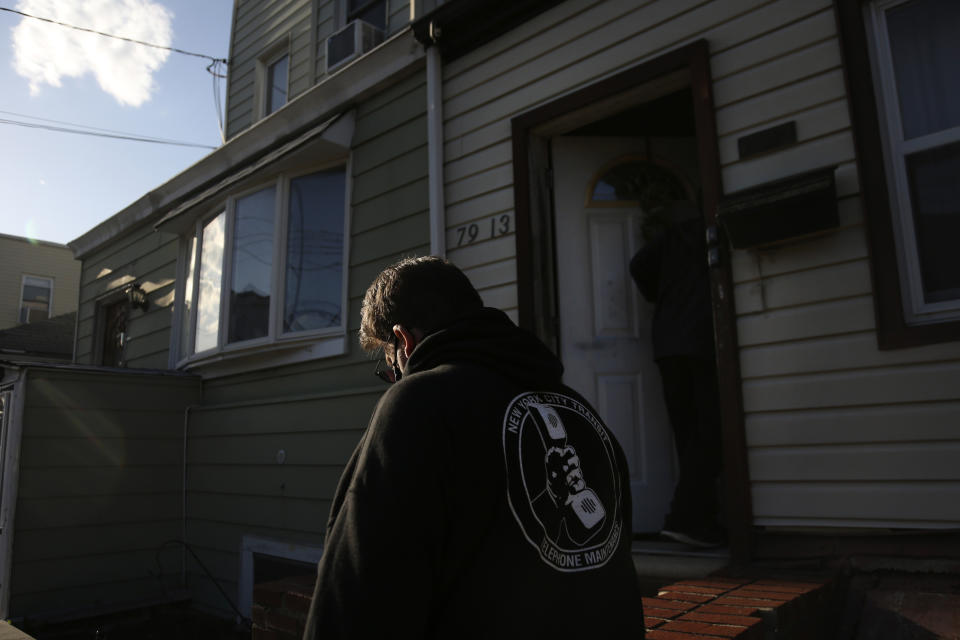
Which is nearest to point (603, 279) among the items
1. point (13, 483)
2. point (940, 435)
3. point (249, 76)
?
point (940, 435)

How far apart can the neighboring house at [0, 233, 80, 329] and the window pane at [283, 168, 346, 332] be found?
18907 mm

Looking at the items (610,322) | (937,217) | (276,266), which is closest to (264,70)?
(276,266)

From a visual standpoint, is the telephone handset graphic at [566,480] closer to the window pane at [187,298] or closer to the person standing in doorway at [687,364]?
the person standing in doorway at [687,364]

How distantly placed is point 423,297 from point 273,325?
15.0 feet

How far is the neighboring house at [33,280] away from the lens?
20469 millimetres

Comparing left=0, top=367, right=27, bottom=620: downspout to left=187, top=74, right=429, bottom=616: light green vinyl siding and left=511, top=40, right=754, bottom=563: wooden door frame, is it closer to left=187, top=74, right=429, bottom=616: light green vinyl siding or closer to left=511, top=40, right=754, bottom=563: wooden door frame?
left=187, top=74, right=429, bottom=616: light green vinyl siding

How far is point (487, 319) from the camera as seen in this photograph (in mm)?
1456

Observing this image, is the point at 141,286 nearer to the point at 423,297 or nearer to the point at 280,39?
the point at 280,39

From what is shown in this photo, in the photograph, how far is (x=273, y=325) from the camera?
19.0 ft

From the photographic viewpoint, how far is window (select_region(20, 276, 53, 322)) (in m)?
20.8

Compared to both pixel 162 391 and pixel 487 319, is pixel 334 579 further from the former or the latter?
pixel 162 391

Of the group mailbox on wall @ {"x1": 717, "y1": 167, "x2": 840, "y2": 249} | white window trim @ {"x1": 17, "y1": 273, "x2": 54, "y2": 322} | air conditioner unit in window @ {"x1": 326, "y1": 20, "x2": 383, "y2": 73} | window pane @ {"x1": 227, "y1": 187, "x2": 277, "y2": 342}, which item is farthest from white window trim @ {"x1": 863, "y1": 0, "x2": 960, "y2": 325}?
white window trim @ {"x1": 17, "y1": 273, "x2": 54, "y2": 322}

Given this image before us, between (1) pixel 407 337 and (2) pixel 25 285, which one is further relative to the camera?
(2) pixel 25 285

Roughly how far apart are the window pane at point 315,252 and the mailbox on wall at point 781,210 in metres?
3.26
